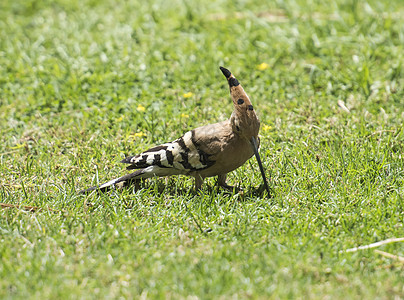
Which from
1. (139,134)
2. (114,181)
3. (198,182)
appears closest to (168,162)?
(198,182)

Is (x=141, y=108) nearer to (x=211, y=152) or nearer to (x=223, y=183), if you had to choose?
(x=223, y=183)

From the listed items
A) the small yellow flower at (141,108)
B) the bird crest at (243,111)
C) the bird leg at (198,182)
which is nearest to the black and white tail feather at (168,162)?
the bird leg at (198,182)

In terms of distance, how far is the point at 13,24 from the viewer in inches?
352

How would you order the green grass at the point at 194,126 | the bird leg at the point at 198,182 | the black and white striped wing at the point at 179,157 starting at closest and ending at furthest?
the green grass at the point at 194,126 < the black and white striped wing at the point at 179,157 < the bird leg at the point at 198,182

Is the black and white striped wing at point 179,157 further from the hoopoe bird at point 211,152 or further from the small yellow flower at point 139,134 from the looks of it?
the small yellow flower at point 139,134

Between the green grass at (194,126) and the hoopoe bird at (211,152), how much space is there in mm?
196

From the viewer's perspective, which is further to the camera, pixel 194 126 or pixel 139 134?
pixel 194 126

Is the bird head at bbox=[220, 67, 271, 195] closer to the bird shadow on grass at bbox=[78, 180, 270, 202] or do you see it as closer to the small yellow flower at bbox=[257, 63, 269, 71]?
the bird shadow on grass at bbox=[78, 180, 270, 202]

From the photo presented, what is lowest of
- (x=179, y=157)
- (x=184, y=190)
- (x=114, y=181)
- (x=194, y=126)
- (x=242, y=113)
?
(x=184, y=190)

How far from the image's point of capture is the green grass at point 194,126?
3723mm

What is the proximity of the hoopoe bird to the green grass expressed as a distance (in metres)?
0.20

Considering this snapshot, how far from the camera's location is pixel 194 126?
6.27 m

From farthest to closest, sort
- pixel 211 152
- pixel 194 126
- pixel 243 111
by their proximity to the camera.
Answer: pixel 194 126
pixel 211 152
pixel 243 111

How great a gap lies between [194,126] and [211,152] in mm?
1573
